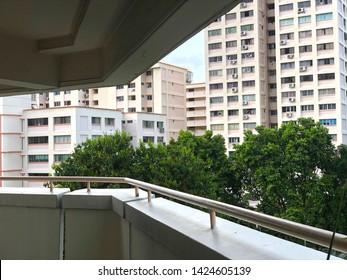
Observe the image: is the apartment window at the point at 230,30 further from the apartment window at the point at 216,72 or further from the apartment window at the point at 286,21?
the apartment window at the point at 286,21

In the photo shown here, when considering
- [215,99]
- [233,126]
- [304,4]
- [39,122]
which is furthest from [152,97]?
[304,4]

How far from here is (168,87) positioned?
23547mm

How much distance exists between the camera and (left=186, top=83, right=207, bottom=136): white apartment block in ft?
82.1

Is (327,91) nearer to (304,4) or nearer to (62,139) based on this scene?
(304,4)

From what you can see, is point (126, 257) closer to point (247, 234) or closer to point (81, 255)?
point (81, 255)

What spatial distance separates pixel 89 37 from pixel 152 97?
21.7 m

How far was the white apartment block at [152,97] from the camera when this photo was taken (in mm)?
22781

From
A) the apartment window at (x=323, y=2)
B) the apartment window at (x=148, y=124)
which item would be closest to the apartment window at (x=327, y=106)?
the apartment window at (x=323, y=2)

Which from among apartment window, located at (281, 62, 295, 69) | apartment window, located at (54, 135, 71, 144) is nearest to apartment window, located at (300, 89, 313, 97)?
apartment window, located at (281, 62, 295, 69)

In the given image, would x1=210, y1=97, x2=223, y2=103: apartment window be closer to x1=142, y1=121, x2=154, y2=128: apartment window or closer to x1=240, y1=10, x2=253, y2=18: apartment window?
x1=240, y1=10, x2=253, y2=18: apartment window

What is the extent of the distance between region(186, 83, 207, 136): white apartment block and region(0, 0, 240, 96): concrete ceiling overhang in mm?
21216

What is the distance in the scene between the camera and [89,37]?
105 inches

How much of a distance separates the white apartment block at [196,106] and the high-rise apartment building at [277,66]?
Answer: 2197 mm
